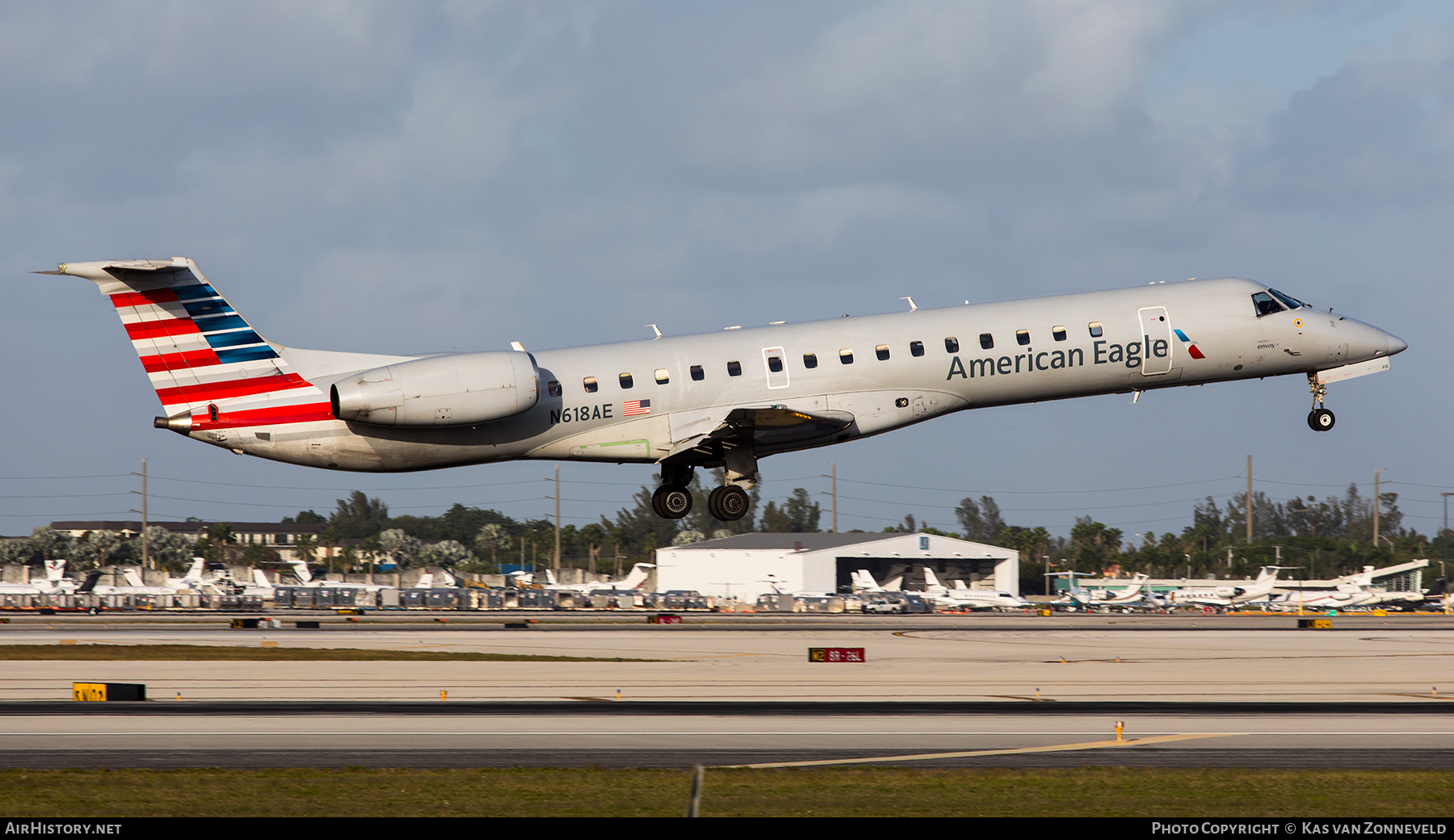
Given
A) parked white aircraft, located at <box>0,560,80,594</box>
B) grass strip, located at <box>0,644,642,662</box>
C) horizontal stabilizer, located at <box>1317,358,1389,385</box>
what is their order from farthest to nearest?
parked white aircraft, located at <box>0,560,80,594</box>, grass strip, located at <box>0,644,642,662</box>, horizontal stabilizer, located at <box>1317,358,1389,385</box>

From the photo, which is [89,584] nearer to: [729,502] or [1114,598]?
[1114,598]

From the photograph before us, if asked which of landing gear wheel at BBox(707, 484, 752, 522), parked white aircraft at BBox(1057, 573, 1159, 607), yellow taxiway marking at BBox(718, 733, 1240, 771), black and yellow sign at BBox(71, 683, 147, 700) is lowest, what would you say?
parked white aircraft at BBox(1057, 573, 1159, 607)

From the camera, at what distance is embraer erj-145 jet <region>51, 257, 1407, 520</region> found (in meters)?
26.9

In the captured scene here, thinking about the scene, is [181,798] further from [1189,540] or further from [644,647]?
[1189,540]

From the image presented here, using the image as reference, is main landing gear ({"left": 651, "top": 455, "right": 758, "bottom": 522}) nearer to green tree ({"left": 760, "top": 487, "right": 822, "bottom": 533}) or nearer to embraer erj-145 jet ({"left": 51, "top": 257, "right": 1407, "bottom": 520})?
embraer erj-145 jet ({"left": 51, "top": 257, "right": 1407, "bottom": 520})

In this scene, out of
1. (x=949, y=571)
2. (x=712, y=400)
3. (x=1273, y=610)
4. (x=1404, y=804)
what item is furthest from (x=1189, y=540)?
(x=1404, y=804)

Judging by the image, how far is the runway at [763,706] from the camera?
18.6 meters

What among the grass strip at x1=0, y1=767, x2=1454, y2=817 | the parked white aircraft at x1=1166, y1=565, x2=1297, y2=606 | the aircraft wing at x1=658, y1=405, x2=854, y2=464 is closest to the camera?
the grass strip at x1=0, y1=767, x2=1454, y2=817

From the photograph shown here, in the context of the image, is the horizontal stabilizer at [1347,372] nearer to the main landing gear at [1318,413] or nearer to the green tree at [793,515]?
the main landing gear at [1318,413]

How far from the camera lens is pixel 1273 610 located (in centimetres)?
7862

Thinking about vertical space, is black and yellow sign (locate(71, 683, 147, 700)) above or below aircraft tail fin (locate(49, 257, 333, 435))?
below

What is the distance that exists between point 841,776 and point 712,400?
1288cm

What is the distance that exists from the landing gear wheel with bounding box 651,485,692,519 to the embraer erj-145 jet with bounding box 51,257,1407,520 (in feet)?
0.18

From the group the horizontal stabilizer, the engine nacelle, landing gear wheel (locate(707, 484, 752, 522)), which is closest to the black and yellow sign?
the engine nacelle
